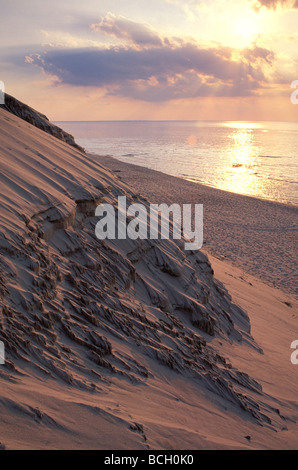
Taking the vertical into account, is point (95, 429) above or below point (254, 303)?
above

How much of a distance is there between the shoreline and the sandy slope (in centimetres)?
282

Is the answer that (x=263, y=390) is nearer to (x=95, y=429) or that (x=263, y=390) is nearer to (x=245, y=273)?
(x=95, y=429)

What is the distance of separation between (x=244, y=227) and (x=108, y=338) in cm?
1730

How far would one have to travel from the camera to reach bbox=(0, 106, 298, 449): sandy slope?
143 inches

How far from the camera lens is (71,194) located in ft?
23.1

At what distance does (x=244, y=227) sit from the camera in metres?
21.2

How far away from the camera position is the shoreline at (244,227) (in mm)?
15070

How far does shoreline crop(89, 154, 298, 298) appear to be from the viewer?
15.1 m

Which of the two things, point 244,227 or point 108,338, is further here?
point 244,227

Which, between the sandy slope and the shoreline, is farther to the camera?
the shoreline
